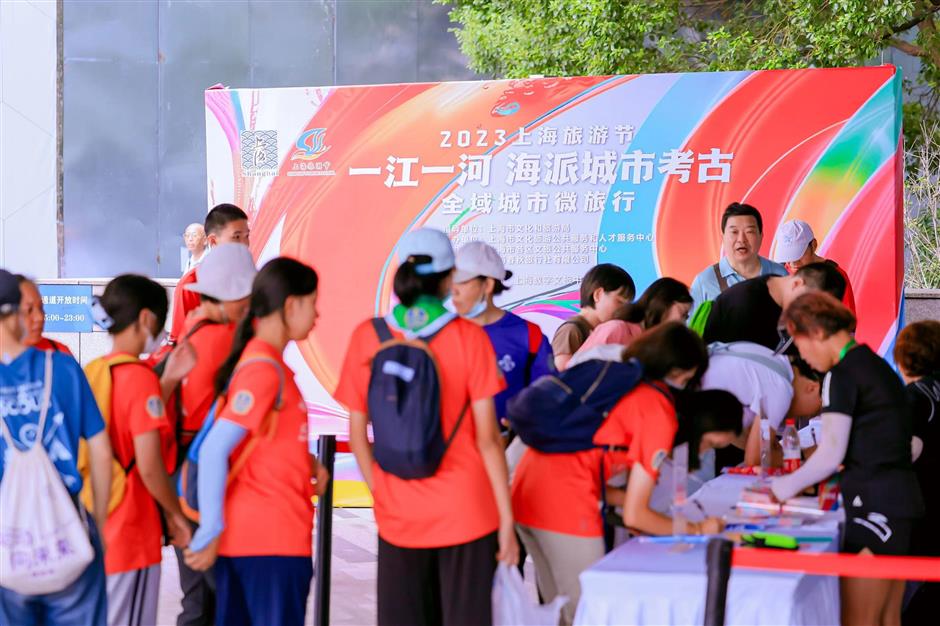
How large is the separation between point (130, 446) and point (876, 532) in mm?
1939

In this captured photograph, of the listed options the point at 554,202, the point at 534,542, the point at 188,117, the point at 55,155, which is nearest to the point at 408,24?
the point at 188,117

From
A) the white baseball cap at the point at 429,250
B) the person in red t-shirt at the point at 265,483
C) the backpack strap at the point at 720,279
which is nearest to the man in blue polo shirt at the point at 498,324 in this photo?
the white baseball cap at the point at 429,250

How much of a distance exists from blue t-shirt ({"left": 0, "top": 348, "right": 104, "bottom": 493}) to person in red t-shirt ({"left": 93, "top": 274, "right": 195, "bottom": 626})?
0.51ft

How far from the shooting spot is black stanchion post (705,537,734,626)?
2.39m

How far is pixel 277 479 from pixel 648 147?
4042 millimetres

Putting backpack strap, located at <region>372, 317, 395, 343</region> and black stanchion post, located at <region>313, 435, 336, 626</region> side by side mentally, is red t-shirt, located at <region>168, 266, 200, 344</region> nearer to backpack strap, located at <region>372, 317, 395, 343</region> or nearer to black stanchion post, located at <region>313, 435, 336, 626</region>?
black stanchion post, located at <region>313, 435, 336, 626</region>

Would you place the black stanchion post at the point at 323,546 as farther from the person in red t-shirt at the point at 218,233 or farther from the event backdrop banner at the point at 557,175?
the event backdrop banner at the point at 557,175

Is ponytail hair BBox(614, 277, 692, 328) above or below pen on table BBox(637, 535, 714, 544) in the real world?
above

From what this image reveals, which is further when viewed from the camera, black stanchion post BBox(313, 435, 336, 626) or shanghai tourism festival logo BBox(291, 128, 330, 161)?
shanghai tourism festival logo BBox(291, 128, 330, 161)

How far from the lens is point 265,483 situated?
281cm

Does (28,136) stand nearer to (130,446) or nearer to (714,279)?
(714,279)

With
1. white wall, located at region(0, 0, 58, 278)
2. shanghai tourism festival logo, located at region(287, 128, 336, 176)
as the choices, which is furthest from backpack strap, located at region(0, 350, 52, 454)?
white wall, located at region(0, 0, 58, 278)

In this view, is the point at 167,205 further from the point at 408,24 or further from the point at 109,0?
the point at 408,24

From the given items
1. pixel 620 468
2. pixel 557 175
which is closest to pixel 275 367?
pixel 620 468
